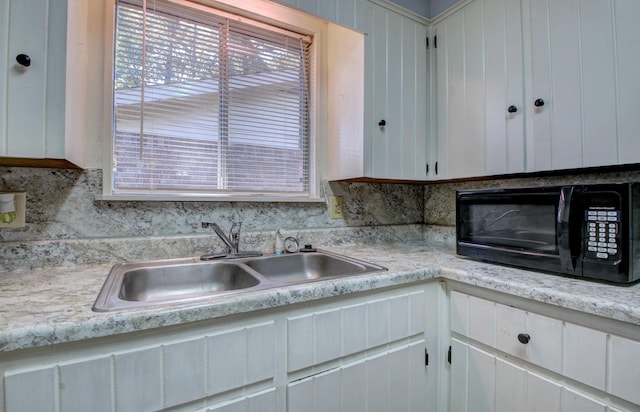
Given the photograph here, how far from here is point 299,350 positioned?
2.82 ft

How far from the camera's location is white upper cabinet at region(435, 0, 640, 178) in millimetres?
1002

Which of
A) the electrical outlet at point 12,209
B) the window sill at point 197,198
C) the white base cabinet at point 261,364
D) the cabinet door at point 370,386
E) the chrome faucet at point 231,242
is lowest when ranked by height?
the cabinet door at point 370,386

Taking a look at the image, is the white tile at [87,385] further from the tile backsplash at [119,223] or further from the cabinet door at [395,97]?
the cabinet door at [395,97]

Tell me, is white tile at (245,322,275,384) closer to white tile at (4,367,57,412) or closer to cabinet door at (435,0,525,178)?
white tile at (4,367,57,412)

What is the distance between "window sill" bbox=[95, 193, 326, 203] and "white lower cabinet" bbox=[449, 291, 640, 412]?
858 mm

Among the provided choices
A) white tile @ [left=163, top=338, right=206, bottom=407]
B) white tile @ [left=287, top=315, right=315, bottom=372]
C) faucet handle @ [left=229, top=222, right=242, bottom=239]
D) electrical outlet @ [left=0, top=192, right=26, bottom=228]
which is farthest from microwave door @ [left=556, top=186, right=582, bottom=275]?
electrical outlet @ [left=0, top=192, right=26, bottom=228]

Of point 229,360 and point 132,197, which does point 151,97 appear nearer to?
point 132,197

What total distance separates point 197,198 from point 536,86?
150 centimetres

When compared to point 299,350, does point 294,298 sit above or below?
above

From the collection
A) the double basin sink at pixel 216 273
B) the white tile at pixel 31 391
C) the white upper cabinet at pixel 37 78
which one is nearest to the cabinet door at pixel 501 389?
the double basin sink at pixel 216 273

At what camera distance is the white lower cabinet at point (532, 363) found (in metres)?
0.74

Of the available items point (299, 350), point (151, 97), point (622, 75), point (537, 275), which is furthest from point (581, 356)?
point (151, 97)

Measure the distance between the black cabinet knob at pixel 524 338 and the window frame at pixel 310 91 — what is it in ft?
3.42

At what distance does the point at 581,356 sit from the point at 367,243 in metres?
1.06
